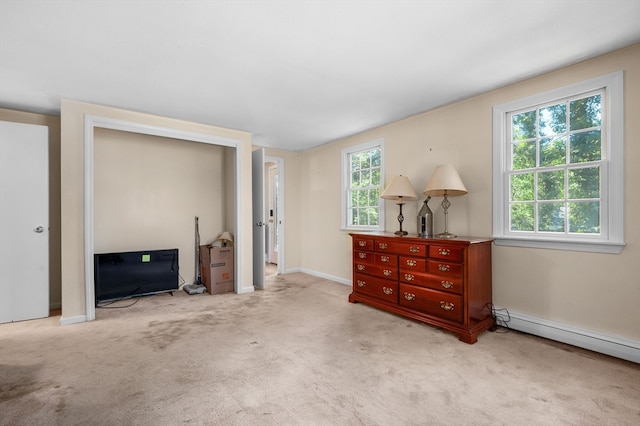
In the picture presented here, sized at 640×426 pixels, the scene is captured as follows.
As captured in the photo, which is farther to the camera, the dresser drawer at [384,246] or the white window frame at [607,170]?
the dresser drawer at [384,246]

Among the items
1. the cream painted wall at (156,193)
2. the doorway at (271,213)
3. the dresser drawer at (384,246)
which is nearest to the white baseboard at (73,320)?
the cream painted wall at (156,193)

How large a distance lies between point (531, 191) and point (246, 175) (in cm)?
356

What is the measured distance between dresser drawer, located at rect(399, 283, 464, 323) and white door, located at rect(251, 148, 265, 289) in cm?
223

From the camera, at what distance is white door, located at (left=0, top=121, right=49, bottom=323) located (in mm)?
3283

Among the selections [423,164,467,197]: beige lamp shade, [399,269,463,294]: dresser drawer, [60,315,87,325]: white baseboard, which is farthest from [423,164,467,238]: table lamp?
[60,315,87,325]: white baseboard

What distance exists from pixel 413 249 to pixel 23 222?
14.0 ft

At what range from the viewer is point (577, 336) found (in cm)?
259

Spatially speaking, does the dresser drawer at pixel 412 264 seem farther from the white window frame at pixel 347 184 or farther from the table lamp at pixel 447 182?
the white window frame at pixel 347 184

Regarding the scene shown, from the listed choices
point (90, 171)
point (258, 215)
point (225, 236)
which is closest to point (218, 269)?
point (225, 236)

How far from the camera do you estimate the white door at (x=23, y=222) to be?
3.28 metres

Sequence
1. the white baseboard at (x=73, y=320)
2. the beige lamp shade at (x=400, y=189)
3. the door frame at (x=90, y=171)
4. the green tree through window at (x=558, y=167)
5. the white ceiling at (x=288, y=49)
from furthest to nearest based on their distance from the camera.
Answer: the beige lamp shade at (x=400, y=189), the door frame at (x=90, y=171), the white baseboard at (x=73, y=320), the green tree through window at (x=558, y=167), the white ceiling at (x=288, y=49)

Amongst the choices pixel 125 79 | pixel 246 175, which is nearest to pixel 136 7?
pixel 125 79

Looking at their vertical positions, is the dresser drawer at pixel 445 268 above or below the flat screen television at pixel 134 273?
above

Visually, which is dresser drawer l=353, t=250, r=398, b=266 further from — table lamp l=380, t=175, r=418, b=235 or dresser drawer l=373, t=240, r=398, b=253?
table lamp l=380, t=175, r=418, b=235
